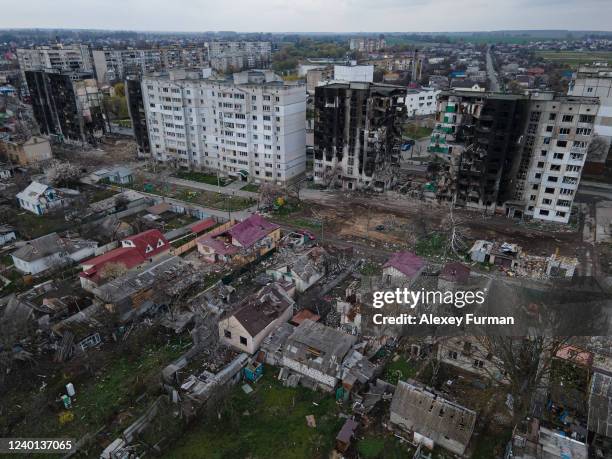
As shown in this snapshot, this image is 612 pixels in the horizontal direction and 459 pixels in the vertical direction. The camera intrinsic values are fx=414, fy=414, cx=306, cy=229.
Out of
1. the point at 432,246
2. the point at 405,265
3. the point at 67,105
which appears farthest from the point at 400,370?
the point at 67,105

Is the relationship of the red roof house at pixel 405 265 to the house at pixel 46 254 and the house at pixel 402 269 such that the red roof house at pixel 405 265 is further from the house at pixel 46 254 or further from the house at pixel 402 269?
the house at pixel 46 254

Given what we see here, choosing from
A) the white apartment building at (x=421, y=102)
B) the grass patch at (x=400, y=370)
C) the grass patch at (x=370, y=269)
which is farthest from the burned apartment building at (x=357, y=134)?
the white apartment building at (x=421, y=102)

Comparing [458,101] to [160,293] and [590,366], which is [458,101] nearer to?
[590,366]

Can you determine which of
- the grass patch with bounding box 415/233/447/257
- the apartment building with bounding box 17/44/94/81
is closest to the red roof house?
the grass patch with bounding box 415/233/447/257

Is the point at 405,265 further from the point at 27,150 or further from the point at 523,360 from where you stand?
the point at 27,150

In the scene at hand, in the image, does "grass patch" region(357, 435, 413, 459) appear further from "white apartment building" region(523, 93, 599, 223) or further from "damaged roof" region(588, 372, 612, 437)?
"white apartment building" region(523, 93, 599, 223)
